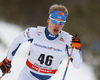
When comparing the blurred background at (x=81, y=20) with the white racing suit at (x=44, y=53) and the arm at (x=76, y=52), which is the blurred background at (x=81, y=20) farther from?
the white racing suit at (x=44, y=53)

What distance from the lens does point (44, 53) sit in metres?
2.45

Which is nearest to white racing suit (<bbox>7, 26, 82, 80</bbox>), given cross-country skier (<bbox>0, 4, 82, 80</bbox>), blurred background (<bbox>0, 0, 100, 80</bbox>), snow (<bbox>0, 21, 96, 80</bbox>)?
cross-country skier (<bbox>0, 4, 82, 80</bbox>)

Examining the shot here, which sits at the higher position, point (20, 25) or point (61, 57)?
point (61, 57)

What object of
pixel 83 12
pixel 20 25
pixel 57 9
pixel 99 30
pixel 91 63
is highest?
pixel 57 9

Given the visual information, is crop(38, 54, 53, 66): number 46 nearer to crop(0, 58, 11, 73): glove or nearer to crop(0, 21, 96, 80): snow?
crop(0, 58, 11, 73): glove

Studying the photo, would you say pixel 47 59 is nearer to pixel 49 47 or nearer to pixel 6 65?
pixel 49 47

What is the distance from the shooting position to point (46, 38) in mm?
2516

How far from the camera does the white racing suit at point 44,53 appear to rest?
8.09 ft

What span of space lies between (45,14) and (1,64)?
604 cm

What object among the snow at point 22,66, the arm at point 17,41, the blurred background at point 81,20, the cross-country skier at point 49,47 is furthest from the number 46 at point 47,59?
the blurred background at point 81,20

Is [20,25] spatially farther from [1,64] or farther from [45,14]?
[1,64]

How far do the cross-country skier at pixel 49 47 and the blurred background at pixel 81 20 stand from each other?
14.4 ft

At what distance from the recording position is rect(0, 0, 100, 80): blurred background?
7.43 metres

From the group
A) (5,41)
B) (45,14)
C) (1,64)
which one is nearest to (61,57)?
(1,64)
